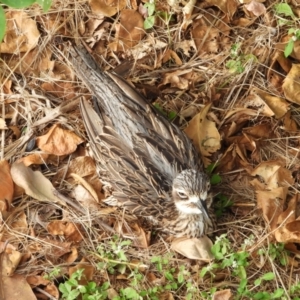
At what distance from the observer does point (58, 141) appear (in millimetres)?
3449

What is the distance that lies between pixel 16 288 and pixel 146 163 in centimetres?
87

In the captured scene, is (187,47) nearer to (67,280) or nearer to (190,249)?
(190,249)

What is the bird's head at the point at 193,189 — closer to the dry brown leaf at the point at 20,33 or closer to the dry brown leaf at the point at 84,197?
the dry brown leaf at the point at 84,197

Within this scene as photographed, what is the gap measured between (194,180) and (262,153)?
644mm

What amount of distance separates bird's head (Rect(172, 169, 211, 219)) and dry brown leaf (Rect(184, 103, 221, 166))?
365 millimetres

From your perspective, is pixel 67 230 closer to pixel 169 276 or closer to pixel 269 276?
pixel 169 276

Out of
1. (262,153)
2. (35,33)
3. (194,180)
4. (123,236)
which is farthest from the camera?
(35,33)

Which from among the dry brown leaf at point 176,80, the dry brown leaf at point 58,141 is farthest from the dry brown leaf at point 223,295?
the dry brown leaf at point 176,80

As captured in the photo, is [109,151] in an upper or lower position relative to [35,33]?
lower

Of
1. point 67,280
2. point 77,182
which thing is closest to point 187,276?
point 67,280

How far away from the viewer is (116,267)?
312 cm

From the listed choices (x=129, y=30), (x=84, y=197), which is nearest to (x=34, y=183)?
(x=84, y=197)

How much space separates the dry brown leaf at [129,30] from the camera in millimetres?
3750

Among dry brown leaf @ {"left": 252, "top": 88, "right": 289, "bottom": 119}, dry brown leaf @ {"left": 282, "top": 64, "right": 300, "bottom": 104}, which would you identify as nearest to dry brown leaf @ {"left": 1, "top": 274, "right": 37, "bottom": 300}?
dry brown leaf @ {"left": 252, "top": 88, "right": 289, "bottom": 119}
